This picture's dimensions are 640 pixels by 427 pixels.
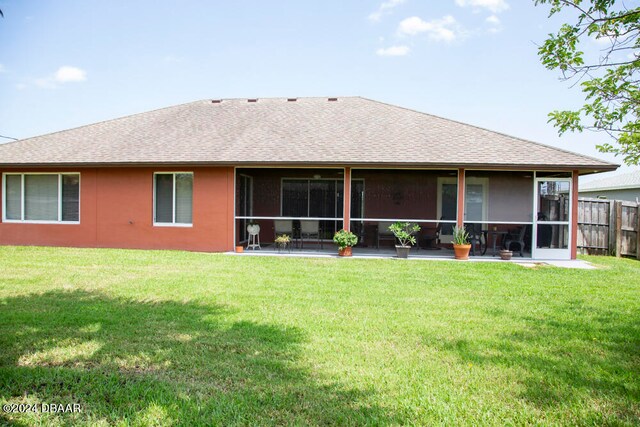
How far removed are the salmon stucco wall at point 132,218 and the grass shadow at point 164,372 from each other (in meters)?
7.19

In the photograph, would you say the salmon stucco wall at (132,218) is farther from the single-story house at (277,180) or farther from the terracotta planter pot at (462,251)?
the terracotta planter pot at (462,251)

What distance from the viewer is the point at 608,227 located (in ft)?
45.6

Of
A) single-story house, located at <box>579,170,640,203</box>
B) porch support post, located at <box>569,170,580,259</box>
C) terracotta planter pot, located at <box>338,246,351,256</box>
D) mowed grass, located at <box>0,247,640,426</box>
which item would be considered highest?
single-story house, located at <box>579,170,640,203</box>

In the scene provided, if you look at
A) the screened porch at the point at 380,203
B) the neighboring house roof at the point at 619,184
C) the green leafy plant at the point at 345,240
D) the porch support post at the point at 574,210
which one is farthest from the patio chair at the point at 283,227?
the neighboring house roof at the point at 619,184

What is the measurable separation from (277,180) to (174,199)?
3.84 meters

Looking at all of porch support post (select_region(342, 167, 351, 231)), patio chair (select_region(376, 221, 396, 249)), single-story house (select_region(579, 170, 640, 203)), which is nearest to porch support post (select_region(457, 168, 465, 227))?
patio chair (select_region(376, 221, 396, 249))

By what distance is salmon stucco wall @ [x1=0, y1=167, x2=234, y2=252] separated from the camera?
1256 centimetres

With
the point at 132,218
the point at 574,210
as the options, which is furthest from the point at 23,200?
the point at 574,210

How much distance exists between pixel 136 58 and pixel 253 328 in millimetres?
15799

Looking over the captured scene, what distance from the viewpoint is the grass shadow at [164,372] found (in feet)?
9.71

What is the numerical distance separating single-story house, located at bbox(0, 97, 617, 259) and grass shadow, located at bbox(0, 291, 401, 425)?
7.28 m

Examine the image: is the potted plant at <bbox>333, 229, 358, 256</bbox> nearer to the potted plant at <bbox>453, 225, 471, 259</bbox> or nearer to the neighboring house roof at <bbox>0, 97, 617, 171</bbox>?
the neighboring house roof at <bbox>0, 97, 617, 171</bbox>

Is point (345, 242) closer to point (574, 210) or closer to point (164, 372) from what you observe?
point (574, 210)

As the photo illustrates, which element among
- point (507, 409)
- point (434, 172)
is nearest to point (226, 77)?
point (434, 172)
